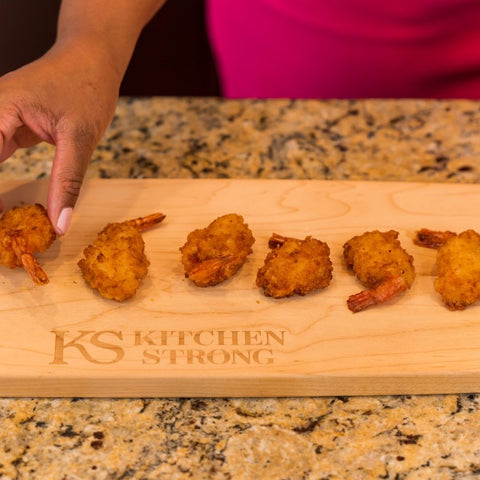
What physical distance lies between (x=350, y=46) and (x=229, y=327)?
110cm

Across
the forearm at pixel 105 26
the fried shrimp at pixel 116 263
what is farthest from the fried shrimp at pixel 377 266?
the forearm at pixel 105 26

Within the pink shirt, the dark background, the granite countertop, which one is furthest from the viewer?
the dark background

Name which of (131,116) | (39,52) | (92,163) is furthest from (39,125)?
(39,52)

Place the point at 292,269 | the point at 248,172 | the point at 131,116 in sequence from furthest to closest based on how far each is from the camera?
the point at 131,116 → the point at 248,172 → the point at 292,269

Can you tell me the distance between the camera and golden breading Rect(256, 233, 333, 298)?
1911 mm

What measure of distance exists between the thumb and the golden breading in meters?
0.46

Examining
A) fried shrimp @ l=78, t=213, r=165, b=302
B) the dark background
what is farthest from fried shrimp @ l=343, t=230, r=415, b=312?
the dark background

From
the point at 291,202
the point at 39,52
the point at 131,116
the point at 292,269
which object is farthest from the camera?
the point at 39,52

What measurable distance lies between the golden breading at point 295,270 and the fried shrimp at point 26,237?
1.64 ft

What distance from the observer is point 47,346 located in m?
1.81

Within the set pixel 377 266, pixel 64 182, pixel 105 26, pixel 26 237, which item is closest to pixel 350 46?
pixel 105 26

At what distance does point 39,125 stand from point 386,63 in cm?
112

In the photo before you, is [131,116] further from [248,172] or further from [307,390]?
[307,390]

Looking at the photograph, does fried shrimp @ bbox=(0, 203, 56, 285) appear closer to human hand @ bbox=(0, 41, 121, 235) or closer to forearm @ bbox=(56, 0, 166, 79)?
human hand @ bbox=(0, 41, 121, 235)
